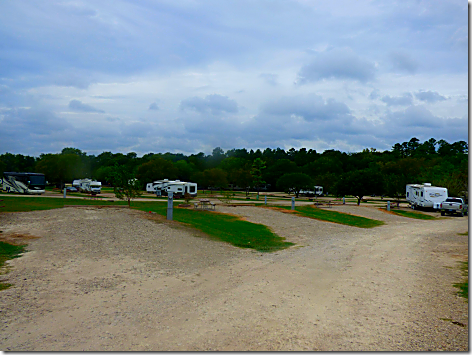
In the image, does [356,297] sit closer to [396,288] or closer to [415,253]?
[396,288]

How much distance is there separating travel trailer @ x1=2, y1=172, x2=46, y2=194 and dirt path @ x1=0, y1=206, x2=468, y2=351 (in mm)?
36149

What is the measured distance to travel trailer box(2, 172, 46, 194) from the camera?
158 feet

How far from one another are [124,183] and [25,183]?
27098 millimetres

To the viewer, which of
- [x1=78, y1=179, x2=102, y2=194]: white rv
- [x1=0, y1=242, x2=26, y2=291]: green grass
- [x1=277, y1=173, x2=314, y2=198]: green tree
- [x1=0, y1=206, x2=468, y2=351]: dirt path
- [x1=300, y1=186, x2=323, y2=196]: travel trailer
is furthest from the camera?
[x1=300, y1=186, x2=323, y2=196]: travel trailer

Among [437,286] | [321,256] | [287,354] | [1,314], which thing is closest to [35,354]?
[1,314]

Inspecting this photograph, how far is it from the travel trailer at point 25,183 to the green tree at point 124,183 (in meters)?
25.1

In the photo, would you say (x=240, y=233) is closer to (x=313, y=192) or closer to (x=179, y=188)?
(x=179, y=188)

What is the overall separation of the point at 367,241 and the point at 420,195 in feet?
89.2

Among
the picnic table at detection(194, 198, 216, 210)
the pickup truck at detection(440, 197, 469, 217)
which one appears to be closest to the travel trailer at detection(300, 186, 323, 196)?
the pickup truck at detection(440, 197, 469, 217)

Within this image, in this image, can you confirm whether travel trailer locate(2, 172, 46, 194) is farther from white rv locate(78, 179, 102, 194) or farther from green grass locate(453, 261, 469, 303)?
green grass locate(453, 261, 469, 303)

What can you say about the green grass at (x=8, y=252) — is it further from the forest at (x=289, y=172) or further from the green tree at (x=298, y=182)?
the green tree at (x=298, y=182)

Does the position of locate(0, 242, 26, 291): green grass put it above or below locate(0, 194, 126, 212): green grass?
below

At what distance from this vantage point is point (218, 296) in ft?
26.9

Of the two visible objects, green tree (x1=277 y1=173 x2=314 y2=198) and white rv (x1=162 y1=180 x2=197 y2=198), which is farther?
green tree (x1=277 y1=173 x2=314 y2=198)
